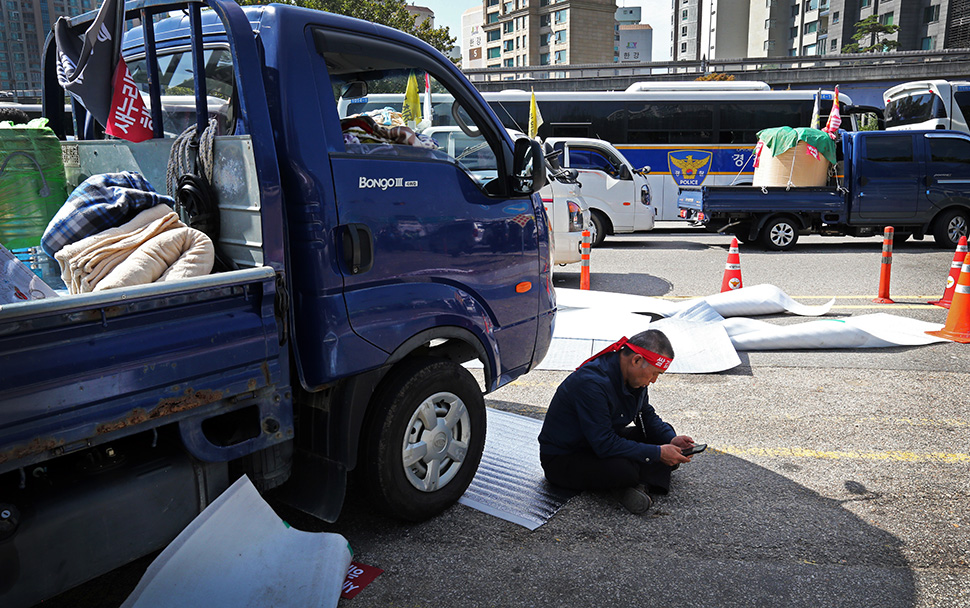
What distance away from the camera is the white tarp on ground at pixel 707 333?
632cm

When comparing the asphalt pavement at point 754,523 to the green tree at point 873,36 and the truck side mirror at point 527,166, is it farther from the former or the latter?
the green tree at point 873,36

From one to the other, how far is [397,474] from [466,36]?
5675 inches

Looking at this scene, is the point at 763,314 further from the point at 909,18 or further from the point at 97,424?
the point at 909,18

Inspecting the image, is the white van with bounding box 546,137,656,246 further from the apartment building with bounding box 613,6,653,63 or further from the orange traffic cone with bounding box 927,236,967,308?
the apartment building with bounding box 613,6,653,63

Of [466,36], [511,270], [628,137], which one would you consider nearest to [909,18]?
[628,137]

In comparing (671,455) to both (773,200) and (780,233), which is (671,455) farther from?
(780,233)

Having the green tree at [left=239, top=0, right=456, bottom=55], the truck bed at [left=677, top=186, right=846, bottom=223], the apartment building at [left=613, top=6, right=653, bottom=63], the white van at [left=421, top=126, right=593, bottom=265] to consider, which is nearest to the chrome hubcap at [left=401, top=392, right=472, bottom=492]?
the white van at [left=421, top=126, right=593, bottom=265]

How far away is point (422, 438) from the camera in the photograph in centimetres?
344

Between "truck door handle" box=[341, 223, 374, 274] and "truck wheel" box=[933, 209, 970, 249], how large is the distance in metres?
14.0

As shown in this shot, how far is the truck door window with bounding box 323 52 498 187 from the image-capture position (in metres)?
3.25

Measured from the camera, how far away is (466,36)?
138 m

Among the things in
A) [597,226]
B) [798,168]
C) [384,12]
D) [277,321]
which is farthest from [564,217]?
[384,12]

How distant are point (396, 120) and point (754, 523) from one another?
107 inches

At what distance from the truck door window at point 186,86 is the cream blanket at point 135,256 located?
1.68 feet
